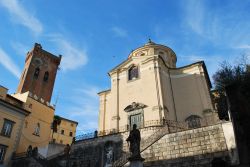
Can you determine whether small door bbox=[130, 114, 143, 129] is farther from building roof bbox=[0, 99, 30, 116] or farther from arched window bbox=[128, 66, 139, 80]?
building roof bbox=[0, 99, 30, 116]

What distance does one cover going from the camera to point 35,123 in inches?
1165

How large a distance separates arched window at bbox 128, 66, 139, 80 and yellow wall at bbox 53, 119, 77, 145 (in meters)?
24.0

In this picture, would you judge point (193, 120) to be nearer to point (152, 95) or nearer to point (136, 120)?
point (152, 95)

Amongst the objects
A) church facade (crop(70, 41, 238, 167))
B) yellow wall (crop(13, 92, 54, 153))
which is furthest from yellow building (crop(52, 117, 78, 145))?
church facade (crop(70, 41, 238, 167))

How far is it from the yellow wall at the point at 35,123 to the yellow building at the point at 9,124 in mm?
795

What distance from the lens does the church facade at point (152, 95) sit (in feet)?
77.6

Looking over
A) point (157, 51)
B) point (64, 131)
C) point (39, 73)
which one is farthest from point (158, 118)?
point (39, 73)

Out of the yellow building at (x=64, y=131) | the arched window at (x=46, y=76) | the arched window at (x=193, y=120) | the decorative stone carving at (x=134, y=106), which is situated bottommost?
the arched window at (x=193, y=120)

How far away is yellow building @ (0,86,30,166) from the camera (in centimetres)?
2481

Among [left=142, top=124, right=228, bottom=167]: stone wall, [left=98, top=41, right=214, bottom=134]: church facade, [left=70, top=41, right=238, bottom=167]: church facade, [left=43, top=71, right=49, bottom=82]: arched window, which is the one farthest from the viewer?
[left=43, top=71, right=49, bottom=82]: arched window


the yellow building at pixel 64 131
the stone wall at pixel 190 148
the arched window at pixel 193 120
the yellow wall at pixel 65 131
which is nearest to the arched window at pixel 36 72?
the yellow building at pixel 64 131

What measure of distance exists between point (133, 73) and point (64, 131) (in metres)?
25.4

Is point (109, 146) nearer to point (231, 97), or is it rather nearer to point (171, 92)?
point (171, 92)

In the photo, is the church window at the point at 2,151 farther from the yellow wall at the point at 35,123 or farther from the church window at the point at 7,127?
the yellow wall at the point at 35,123
